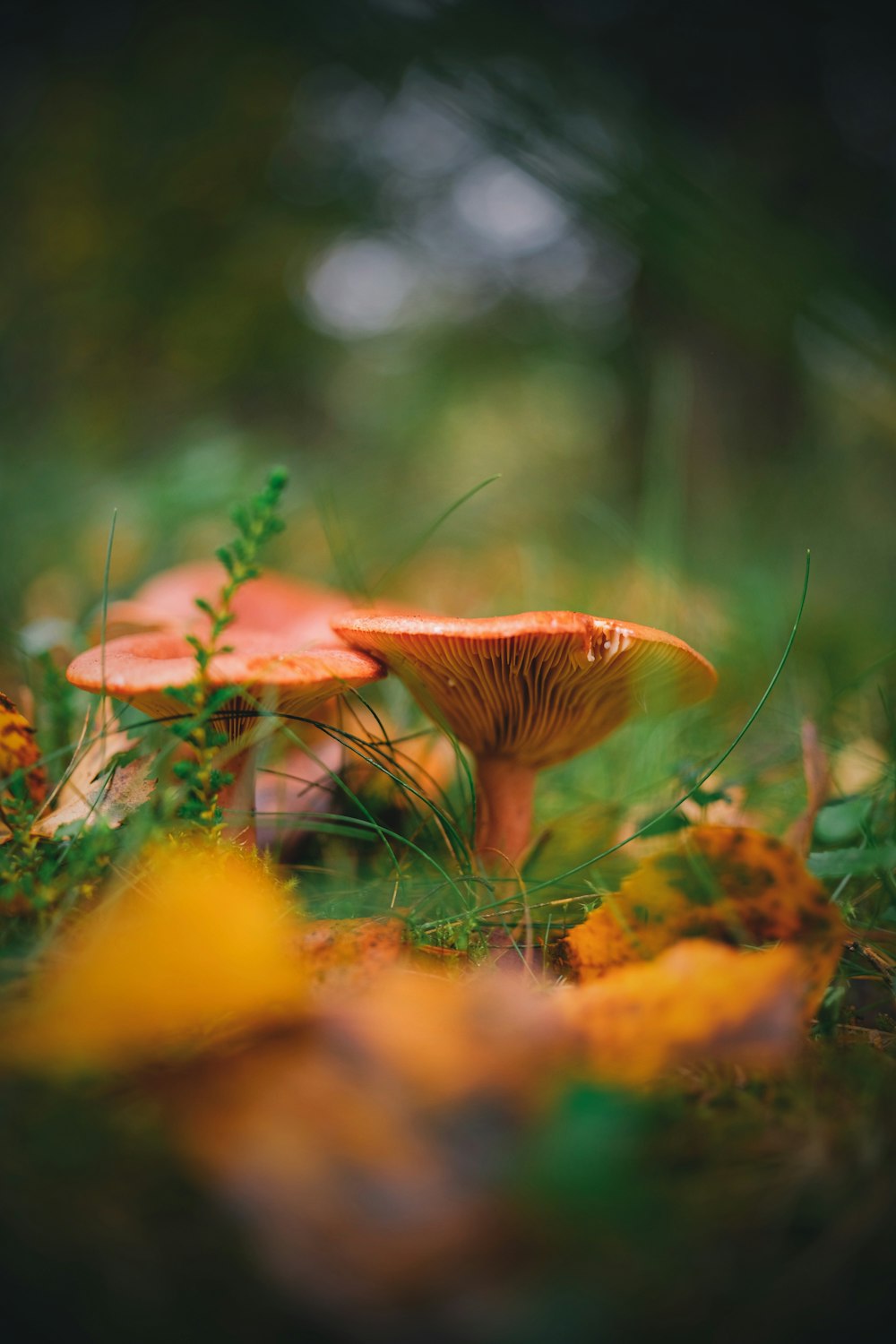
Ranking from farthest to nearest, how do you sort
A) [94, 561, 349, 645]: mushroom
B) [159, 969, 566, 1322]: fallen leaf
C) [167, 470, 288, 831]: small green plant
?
[94, 561, 349, 645]: mushroom
[167, 470, 288, 831]: small green plant
[159, 969, 566, 1322]: fallen leaf

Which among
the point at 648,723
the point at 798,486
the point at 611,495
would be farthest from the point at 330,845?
the point at 611,495

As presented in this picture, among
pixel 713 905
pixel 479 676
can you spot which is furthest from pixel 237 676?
pixel 713 905

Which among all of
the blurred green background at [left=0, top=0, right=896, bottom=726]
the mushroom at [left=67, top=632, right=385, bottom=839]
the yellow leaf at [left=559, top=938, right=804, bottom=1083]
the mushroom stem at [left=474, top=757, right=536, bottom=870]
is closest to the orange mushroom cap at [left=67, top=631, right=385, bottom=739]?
the mushroom at [left=67, top=632, right=385, bottom=839]

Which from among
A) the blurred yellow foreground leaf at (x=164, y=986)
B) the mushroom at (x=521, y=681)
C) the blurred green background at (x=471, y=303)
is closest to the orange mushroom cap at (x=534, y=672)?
the mushroom at (x=521, y=681)

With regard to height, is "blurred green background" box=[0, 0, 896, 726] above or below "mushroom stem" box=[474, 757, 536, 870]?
above

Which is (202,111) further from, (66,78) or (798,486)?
(798,486)

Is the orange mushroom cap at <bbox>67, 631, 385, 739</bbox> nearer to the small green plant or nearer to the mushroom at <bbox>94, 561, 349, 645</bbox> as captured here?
the small green plant
